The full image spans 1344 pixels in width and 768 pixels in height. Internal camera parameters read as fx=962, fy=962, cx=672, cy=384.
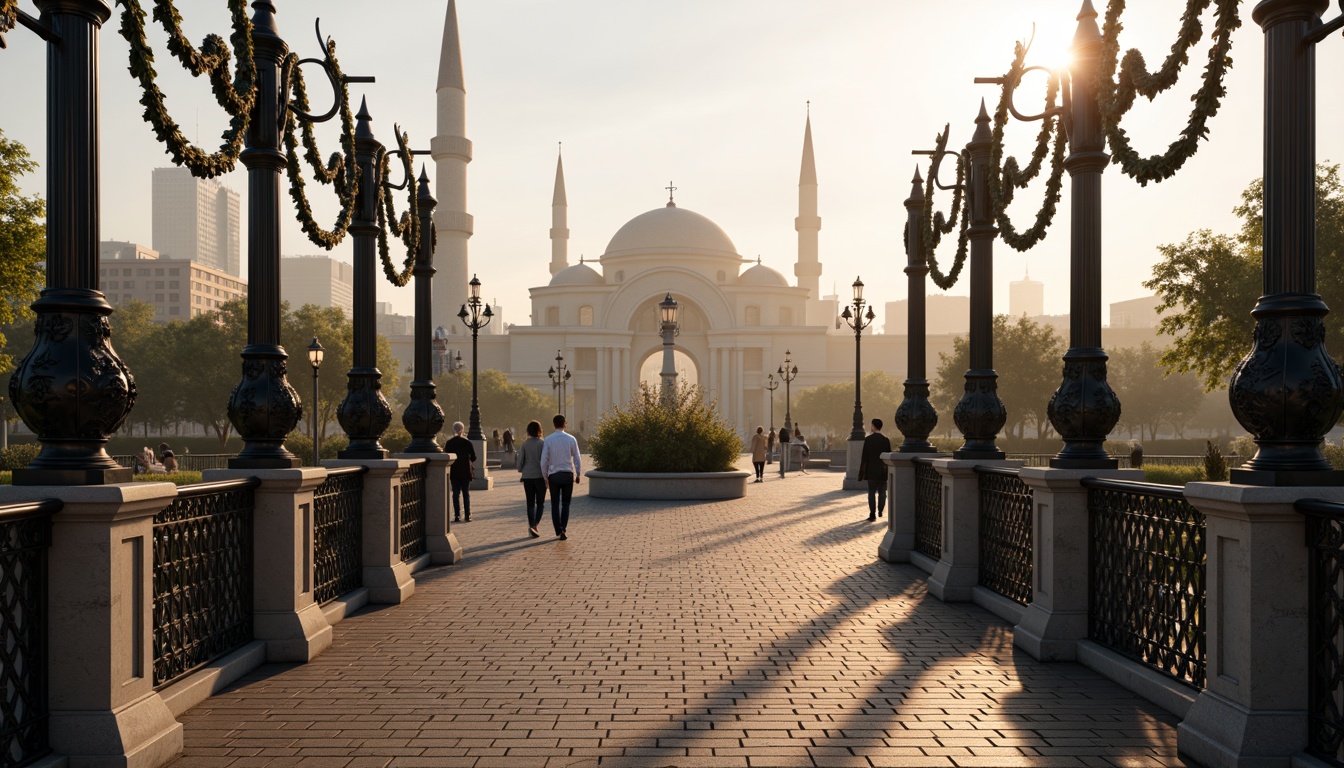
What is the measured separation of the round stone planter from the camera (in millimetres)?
20828

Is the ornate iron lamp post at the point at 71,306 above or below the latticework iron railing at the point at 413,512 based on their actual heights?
above

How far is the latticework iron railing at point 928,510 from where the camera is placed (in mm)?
10539

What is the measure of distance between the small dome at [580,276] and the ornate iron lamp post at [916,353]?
75.9 m

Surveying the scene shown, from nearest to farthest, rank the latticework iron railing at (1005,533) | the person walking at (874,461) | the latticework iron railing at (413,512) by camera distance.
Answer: the latticework iron railing at (1005,533)
the latticework iron railing at (413,512)
the person walking at (874,461)

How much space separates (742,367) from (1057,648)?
76191 mm

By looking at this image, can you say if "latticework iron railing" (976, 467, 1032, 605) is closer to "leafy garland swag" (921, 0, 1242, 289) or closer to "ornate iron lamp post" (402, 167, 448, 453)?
"leafy garland swag" (921, 0, 1242, 289)

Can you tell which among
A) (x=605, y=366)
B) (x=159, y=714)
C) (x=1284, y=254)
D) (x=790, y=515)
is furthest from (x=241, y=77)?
(x=605, y=366)

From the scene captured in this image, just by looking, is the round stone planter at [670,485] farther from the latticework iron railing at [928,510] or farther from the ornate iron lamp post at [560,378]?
the ornate iron lamp post at [560,378]

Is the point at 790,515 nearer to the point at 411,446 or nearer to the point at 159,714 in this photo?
the point at 411,446

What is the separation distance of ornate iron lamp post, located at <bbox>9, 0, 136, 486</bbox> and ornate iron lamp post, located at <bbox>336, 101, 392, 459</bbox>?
4759 mm

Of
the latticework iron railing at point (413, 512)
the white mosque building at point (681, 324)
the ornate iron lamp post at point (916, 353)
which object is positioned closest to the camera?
the latticework iron railing at point (413, 512)

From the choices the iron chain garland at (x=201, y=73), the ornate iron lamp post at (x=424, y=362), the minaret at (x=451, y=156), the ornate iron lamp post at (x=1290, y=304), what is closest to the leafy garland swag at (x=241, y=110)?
the iron chain garland at (x=201, y=73)

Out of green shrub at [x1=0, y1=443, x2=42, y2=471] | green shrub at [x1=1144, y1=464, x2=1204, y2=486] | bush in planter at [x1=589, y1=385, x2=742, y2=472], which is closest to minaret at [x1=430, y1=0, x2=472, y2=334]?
green shrub at [x1=0, y1=443, x2=42, y2=471]

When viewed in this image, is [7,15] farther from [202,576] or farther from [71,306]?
[202,576]
